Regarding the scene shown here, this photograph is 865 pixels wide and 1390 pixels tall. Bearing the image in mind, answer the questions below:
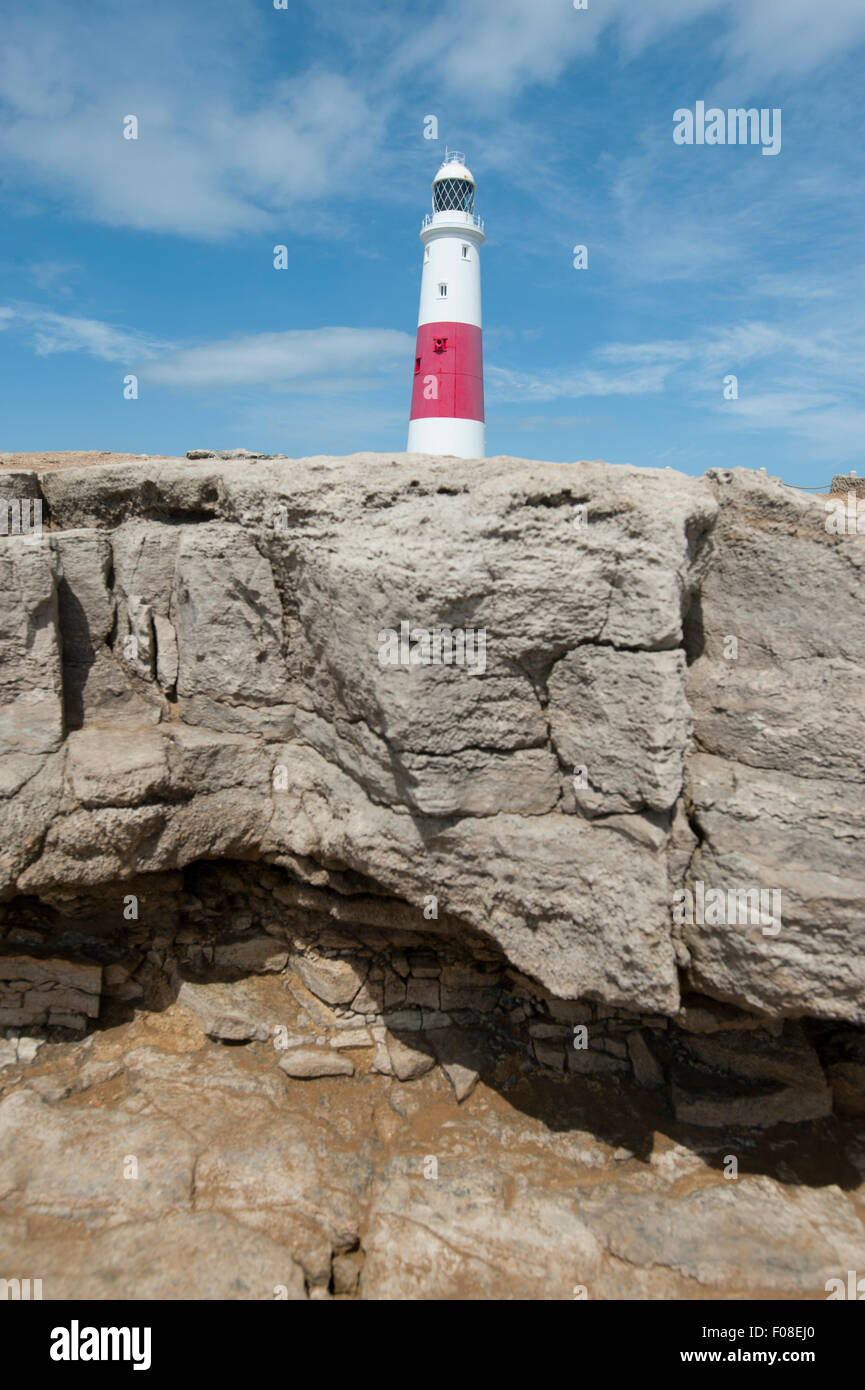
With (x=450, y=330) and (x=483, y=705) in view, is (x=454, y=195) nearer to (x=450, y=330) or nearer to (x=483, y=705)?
(x=450, y=330)

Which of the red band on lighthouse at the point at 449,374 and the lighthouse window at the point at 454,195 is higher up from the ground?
the lighthouse window at the point at 454,195

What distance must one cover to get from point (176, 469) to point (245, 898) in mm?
3545

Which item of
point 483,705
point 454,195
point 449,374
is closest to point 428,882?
point 483,705

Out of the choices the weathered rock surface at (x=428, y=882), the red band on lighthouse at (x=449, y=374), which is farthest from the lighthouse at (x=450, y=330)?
the weathered rock surface at (x=428, y=882)

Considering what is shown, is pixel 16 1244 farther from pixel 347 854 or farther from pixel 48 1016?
pixel 347 854

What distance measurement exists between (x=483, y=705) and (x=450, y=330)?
449 inches

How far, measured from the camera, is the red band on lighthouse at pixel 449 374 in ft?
45.9

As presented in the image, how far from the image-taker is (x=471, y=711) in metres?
5.08

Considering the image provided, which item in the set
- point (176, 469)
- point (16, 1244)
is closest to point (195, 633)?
point (176, 469)

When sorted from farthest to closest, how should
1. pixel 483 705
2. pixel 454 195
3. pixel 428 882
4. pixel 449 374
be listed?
pixel 454 195
pixel 449 374
pixel 428 882
pixel 483 705

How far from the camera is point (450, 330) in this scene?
47.2 feet

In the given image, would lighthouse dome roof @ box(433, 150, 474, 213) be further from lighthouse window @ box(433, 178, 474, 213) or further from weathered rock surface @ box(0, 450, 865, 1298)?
weathered rock surface @ box(0, 450, 865, 1298)

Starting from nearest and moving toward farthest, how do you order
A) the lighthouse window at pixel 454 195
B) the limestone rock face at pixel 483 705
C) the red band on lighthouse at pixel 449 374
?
the limestone rock face at pixel 483 705, the red band on lighthouse at pixel 449 374, the lighthouse window at pixel 454 195

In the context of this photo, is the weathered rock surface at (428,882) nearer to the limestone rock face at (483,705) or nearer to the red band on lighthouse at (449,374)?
the limestone rock face at (483,705)
